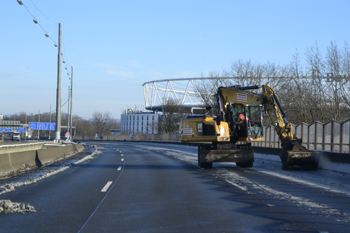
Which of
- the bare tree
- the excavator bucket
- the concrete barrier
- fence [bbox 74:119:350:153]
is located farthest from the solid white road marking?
the bare tree

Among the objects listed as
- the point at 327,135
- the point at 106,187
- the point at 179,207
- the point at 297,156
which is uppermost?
the point at 327,135

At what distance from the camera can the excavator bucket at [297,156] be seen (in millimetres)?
17423

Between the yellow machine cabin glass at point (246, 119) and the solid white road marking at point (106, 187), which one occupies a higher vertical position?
the yellow machine cabin glass at point (246, 119)

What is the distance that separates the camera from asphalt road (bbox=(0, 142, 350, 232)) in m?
7.00

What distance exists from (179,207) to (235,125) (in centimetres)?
1050

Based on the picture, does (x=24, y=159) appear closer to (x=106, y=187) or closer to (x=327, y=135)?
(x=106, y=187)

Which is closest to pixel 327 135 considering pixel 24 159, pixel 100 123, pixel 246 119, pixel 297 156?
pixel 297 156

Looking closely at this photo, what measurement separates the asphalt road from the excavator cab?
→ 16.6 ft

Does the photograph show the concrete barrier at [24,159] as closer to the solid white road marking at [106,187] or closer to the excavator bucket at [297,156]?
the solid white road marking at [106,187]

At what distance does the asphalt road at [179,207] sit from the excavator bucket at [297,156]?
3979 mm

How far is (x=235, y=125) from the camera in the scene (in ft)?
62.1

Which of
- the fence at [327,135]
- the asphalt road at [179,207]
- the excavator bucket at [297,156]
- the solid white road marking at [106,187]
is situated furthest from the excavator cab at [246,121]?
the solid white road marking at [106,187]

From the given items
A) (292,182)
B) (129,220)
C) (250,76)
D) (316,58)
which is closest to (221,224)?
(129,220)

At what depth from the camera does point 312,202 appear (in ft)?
30.8
